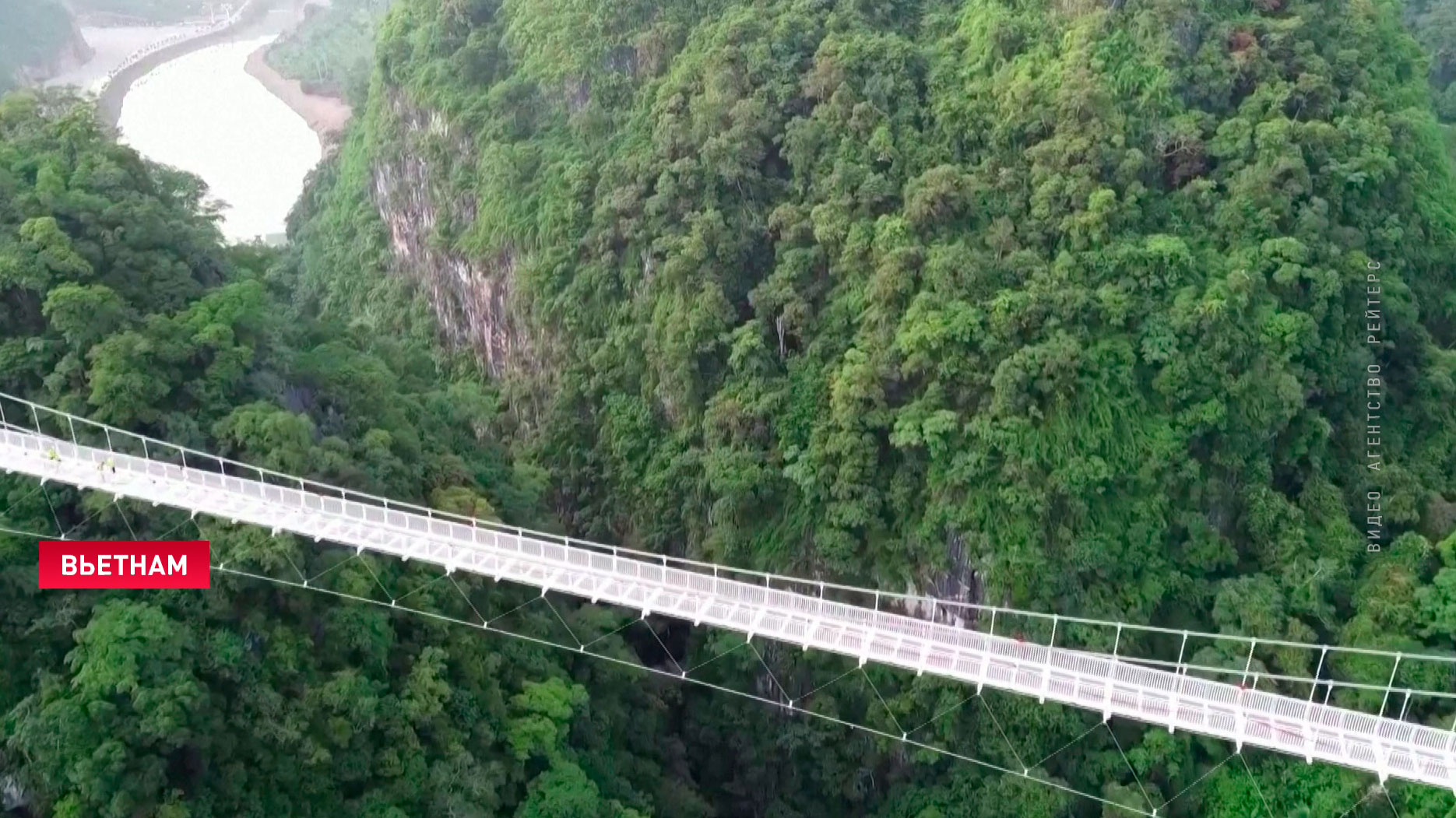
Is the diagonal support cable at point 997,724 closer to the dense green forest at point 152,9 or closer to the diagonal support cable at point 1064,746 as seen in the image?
the diagonal support cable at point 1064,746

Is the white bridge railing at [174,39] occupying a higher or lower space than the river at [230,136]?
higher

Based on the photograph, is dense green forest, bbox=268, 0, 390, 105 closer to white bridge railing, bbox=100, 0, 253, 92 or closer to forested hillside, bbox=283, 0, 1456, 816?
white bridge railing, bbox=100, 0, 253, 92

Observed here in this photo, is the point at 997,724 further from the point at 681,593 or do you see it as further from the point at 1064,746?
the point at 681,593

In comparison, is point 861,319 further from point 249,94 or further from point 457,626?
point 249,94

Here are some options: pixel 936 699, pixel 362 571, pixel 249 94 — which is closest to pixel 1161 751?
pixel 936 699
